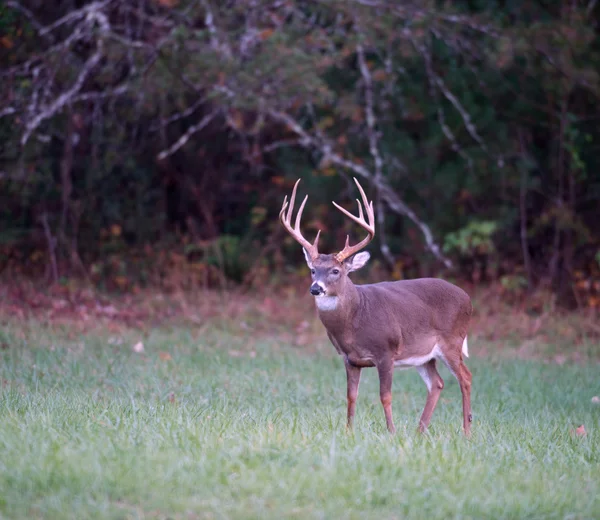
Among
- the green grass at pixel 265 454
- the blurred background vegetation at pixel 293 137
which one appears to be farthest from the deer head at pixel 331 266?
the blurred background vegetation at pixel 293 137

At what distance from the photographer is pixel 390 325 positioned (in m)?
6.99

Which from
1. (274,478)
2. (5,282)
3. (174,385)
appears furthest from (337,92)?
(274,478)

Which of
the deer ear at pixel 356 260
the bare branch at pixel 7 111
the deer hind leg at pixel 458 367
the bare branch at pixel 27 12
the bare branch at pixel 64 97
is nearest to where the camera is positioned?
the deer ear at pixel 356 260

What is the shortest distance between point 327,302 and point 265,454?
203cm

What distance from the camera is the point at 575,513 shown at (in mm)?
4691

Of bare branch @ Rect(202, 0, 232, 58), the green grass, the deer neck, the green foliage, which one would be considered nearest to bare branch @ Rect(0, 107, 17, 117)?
bare branch @ Rect(202, 0, 232, 58)

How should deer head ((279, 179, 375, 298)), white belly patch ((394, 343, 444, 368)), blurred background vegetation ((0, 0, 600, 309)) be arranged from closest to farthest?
deer head ((279, 179, 375, 298))
white belly patch ((394, 343, 444, 368))
blurred background vegetation ((0, 0, 600, 309))

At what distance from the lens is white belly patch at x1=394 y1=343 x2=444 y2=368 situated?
282 inches

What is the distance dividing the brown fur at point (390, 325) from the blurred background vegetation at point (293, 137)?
5.12 meters

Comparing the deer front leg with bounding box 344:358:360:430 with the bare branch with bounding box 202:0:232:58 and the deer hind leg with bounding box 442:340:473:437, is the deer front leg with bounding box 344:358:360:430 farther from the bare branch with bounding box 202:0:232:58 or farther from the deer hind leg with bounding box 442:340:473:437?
the bare branch with bounding box 202:0:232:58

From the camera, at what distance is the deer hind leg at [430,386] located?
739 centimetres

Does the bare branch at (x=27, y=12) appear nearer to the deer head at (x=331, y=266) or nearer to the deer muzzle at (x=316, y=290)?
the deer head at (x=331, y=266)

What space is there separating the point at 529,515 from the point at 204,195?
1329cm

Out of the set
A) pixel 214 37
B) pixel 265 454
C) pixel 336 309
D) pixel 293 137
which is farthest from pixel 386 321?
pixel 293 137
